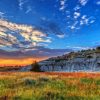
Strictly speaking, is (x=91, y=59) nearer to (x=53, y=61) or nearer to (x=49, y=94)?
(x=53, y=61)

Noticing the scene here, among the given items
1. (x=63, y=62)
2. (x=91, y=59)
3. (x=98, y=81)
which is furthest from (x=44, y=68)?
(x=98, y=81)

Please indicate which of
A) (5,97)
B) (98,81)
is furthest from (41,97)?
(98,81)

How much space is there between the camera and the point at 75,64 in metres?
76.2

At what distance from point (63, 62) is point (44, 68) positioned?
19.8 feet

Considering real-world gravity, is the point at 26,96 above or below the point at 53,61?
below

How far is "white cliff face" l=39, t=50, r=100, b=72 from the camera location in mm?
72062

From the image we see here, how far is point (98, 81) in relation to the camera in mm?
27219

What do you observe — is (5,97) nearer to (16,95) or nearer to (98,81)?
(16,95)

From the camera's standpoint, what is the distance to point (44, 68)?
78.2m

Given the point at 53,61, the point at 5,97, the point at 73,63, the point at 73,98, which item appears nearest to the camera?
the point at 5,97

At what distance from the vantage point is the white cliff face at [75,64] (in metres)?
72.1

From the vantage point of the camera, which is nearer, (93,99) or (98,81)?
(93,99)

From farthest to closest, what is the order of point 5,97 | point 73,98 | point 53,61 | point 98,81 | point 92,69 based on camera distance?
point 53,61 → point 92,69 → point 98,81 → point 73,98 → point 5,97

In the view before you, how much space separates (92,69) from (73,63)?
7.52m
